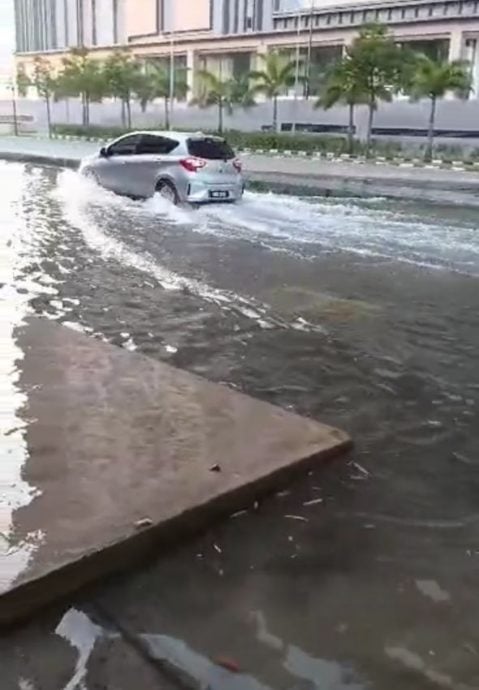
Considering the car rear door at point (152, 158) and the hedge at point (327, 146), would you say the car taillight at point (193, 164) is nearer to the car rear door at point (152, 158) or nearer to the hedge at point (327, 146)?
the car rear door at point (152, 158)

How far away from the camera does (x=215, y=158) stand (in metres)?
16.9

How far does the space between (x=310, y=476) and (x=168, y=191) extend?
1347 cm

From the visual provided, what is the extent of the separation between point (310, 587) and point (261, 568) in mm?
228

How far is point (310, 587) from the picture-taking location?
11.6 ft

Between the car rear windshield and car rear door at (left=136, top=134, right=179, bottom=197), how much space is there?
424mm

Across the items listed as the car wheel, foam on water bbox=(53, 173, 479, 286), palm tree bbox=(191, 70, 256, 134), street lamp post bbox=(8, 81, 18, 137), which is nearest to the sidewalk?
foam on water bbox=(53, 173, 479, 286)

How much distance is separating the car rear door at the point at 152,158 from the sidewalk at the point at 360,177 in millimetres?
4914

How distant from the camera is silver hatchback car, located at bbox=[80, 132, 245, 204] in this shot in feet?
54.5

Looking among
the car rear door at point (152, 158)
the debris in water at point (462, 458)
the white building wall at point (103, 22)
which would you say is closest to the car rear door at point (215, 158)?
the car rear door at point (152, 158)

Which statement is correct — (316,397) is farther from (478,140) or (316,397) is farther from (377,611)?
(478,140)

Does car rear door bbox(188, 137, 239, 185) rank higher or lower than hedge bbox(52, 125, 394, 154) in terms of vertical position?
higher

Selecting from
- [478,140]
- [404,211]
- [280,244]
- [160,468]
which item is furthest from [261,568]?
[478,140]

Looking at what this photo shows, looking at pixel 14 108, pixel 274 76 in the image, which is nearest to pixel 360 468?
pixel 274 76

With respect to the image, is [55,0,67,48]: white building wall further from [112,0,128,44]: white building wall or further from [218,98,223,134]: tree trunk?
[218,98,223,134]: tree trunk
